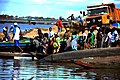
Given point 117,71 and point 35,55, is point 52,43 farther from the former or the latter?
point 117,71

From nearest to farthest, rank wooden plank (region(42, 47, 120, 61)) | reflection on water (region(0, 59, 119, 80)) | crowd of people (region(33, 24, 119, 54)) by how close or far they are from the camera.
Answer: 1. reflection on water (region(0, 59, 119, 80))
2. wooden plank (region(42, 47, 120, 61))
3. crowd of people (region(33, 24, 119, 54))

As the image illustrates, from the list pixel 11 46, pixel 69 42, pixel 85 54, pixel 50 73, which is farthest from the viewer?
pixel 11 46

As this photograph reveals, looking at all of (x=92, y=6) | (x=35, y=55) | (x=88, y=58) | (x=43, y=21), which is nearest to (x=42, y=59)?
(x=35, y=55)

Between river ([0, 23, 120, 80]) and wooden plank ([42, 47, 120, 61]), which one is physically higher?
wooden plank ([42, 47, 120, 61])

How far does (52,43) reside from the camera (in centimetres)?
2217

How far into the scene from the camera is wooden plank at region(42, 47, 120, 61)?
18641 mm

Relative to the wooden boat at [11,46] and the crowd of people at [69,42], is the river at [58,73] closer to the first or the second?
the crowd of people at [69,42]

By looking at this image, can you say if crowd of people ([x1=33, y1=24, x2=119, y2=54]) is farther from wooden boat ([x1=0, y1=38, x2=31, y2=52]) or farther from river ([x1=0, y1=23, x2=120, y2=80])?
river ([x1=0, y1=23, x2=120, y2=80])

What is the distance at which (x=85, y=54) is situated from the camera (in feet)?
63.2

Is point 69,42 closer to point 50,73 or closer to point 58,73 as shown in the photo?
point 58,73

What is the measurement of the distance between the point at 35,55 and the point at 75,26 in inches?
563

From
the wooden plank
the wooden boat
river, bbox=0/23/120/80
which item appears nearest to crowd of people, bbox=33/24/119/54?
the wooden boat

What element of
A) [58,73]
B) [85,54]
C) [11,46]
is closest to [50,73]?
[58,73]

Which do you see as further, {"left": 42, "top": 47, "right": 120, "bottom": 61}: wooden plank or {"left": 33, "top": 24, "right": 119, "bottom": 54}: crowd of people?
{"left": 33, "top": 24, "right": 119, "bottom": 54}: crowd of people
